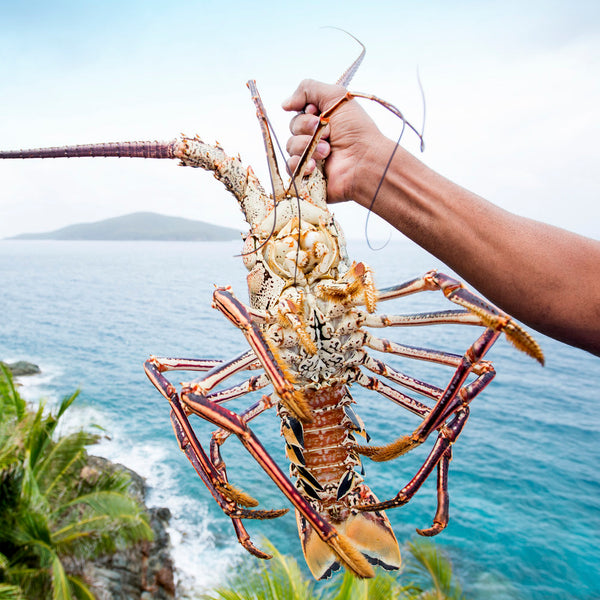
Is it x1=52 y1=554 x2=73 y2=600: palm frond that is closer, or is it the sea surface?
x1=52 y1=554 x2=73 y2=600: palm frond

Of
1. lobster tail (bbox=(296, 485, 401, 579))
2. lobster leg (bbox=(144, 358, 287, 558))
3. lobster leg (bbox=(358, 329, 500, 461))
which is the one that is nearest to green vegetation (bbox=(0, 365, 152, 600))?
lobster tail (bbox=(296, 485, 401, 579))

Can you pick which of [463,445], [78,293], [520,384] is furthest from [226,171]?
[78,293]

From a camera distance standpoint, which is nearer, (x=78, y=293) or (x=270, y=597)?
(x=270, y=597)

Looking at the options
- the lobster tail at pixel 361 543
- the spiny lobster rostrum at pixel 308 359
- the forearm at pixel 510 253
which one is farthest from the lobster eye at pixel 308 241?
the lobster tail at pixel 361 543

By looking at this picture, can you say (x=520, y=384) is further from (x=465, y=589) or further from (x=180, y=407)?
(x=180, y=407)

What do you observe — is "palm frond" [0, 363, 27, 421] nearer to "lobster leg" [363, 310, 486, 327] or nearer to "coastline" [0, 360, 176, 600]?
"coastline" [0, 360, 176, 600]

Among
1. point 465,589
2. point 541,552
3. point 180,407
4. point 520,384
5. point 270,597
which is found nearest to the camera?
point 180,407

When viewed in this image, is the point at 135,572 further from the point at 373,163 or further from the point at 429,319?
the point at 373,163

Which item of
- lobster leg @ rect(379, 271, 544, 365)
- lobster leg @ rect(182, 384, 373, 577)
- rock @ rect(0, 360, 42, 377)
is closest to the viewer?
lobster leg @ rect(379, 271, 544, 365)
